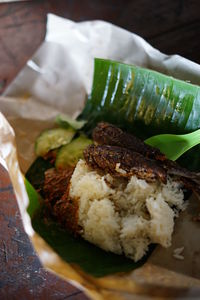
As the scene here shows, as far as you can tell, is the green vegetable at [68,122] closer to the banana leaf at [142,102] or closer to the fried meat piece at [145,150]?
the banana leaf at [142,102]

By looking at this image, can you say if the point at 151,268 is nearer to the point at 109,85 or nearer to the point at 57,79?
the point at 109,85

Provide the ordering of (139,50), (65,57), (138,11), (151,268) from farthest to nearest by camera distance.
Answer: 1. (138,11)
2. (65,57)
3. (139,50)
4. (151,268)

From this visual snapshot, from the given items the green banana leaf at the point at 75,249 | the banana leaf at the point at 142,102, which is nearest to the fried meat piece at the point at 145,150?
the banana leaf at the point at 142,102

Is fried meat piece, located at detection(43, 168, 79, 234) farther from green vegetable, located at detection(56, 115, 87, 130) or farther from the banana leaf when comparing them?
the banana leaf

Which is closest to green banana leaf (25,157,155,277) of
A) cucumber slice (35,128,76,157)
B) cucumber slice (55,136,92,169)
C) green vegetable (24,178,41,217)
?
green vegetable (24,178,41,217)

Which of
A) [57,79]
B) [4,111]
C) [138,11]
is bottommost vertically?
[4,111]

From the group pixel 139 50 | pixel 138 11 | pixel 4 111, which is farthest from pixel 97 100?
pixel 138 11

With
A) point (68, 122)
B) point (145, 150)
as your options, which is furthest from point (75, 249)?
point (68, 122)
